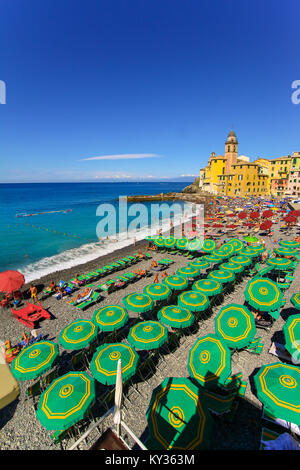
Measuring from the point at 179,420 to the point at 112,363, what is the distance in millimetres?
2425

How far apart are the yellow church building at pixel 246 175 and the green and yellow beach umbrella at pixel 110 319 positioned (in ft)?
241

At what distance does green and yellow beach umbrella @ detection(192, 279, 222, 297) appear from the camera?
1030 cm

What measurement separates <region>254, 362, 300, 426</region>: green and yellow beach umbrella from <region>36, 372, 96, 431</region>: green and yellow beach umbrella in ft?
13.9

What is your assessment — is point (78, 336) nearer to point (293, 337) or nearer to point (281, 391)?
point (281, 391)

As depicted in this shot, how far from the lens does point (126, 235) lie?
3612 cm

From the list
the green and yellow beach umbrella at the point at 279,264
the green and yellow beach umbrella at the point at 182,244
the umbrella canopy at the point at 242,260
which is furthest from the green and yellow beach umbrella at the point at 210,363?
the green and yellow beach umbrella at the point at 182,244

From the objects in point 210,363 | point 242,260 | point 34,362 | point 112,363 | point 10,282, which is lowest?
point 10,282

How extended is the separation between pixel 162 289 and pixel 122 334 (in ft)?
9.13

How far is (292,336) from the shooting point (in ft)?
23.1

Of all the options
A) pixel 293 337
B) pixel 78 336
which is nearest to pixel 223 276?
pixel 293 337

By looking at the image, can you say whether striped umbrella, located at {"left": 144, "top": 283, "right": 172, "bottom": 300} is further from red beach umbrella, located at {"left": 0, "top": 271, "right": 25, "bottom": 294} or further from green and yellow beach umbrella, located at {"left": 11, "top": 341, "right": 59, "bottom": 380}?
red beach umbrella, located at {"left": 0, "top": 271, "right": 25, "bottom": 294}

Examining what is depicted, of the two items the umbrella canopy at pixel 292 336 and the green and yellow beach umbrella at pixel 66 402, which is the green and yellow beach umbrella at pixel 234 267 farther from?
the green and yellow beach umbrella at pixel 66 402

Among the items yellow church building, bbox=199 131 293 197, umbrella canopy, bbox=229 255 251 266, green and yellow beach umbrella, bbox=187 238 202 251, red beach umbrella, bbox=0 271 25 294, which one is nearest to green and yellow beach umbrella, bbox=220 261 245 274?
umbrella canopy, bbox=229 255 251 266

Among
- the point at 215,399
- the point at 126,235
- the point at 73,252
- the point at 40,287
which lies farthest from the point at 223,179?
the point at 215,399
